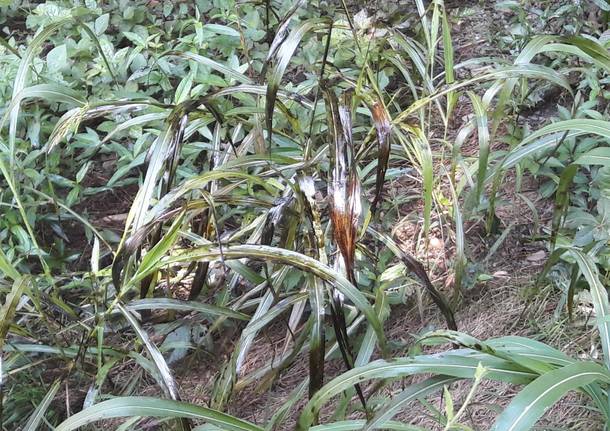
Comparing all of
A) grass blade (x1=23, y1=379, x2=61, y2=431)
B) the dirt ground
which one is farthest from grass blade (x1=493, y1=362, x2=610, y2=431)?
grass blade (x1=23, y1=379, x2=61, y2=431)

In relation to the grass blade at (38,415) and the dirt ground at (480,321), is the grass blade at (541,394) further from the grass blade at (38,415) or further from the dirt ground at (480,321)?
the grass blade at (38,415)

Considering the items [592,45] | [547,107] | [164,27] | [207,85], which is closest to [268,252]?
[592,45]

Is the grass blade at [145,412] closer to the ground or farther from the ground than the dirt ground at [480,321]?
farther from the ground

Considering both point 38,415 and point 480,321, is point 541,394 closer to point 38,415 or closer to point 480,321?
point 480,321

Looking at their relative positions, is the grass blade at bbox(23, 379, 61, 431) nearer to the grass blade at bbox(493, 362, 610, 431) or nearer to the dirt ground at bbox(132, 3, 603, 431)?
the dirt ground at bbox(132, 3, 603, 431)

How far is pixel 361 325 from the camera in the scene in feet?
5.45

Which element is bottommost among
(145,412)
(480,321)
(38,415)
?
(480,321)

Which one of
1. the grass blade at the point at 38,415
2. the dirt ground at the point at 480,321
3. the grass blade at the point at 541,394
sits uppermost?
the grass blade at the point at 541,394

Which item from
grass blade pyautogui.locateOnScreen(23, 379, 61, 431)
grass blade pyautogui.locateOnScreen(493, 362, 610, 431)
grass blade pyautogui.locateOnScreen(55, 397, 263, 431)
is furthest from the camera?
grass blade pyautogui.locateOnScreen(23, 379, 61, 431)

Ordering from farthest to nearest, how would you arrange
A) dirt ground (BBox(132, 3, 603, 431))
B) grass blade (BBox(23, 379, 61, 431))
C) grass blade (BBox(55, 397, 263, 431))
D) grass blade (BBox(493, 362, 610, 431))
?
dirt ground (BBox(132, 3, 603, 431)), grass blade (BBox(23, 379, 61, 431)), grass blade (BBox(55, 397, 263, 431)), grass blade (BBox(493, 362, 610, 431))

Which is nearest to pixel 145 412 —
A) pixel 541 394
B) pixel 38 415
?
pixel 38 415

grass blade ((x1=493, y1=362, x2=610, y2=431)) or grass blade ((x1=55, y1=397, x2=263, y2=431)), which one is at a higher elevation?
grass blade ((x1=493, y1=362, x2=610, y2=431))

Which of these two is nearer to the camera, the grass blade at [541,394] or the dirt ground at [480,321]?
the grass blade at [541,394]

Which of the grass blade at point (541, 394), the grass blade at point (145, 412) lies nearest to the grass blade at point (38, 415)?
the grass blade at point (145, 412)
